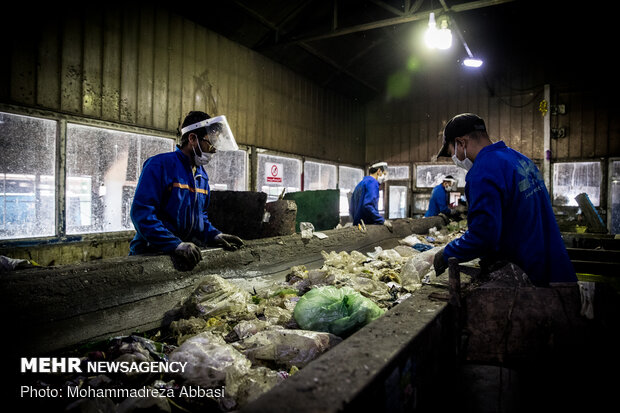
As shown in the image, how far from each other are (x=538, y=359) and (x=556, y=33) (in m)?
11.9

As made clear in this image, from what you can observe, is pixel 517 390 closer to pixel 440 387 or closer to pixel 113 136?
pixel 440 387

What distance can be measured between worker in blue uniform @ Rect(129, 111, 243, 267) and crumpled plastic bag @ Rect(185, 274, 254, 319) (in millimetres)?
213

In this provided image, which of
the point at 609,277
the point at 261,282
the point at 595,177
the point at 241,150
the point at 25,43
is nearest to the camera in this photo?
the point at 261,282

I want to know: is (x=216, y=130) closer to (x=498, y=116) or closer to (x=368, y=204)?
(x=368, y=204)

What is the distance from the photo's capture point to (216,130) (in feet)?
9.56

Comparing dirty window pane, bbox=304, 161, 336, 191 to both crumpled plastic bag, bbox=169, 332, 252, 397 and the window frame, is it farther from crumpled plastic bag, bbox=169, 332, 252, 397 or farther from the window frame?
crumpled plastic bag, bbox=169, 332, 252, 397

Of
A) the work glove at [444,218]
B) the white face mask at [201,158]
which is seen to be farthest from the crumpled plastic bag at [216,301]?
the work glove at [444,218]

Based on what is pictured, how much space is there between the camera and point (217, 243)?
2926 mm

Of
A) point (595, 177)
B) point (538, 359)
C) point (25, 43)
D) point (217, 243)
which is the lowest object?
point (538, 359)

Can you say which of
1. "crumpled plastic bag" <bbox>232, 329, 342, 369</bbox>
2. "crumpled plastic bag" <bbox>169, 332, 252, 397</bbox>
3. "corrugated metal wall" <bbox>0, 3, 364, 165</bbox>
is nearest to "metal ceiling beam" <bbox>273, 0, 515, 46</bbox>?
"corrugated metal wall" <bbox>0, 3, 364, 165</bbox>

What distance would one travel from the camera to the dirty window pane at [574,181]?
9.62 metres

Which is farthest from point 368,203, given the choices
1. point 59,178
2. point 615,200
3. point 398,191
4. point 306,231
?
point 615,200

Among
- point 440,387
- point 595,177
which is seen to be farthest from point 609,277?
point 595,177

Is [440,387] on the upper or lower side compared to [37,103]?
lower
